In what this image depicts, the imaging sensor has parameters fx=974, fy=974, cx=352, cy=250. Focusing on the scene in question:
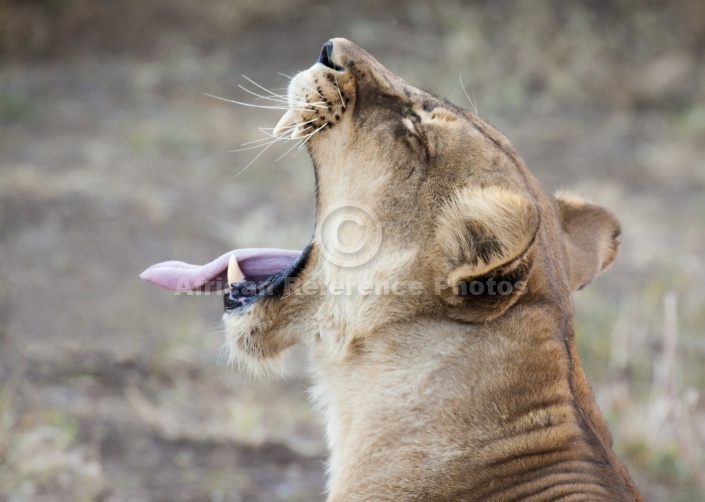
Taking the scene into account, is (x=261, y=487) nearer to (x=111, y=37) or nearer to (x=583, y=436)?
(x=583, y=436)

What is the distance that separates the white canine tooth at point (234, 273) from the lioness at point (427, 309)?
57 mm

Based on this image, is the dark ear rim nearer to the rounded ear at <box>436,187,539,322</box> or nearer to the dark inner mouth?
the rounded ear at <box>436,187,539,322</box>

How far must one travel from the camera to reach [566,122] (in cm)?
940

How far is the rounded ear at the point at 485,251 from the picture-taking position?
82.7 inches

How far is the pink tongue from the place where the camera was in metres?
2.84

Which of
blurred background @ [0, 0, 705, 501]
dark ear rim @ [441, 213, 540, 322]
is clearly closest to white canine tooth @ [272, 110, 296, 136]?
blurred background @ [0, 0, 705, 501]

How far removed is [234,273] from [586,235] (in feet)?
3.30

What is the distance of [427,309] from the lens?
229 centimetres

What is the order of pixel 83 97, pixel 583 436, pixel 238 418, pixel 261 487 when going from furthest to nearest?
pixel 83 97, pixel 238 418, pixel 261 487, pixel 583 436

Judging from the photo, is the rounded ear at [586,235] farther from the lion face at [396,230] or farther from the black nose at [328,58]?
the black nose at [328,58]

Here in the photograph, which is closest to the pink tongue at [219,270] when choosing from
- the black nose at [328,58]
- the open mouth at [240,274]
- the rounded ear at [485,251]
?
the open mouth at [240,274]

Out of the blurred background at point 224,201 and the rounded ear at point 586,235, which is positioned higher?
the blurred background at point 224,201

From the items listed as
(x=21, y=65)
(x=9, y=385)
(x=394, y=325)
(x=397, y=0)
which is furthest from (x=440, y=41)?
(x=394, y=325)

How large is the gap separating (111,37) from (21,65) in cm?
106
